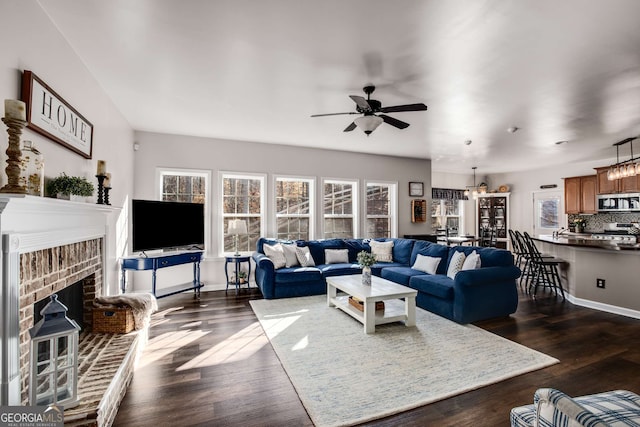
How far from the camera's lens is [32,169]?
1885 mm

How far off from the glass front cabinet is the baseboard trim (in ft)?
15.8

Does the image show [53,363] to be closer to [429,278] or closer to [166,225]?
[166,225]

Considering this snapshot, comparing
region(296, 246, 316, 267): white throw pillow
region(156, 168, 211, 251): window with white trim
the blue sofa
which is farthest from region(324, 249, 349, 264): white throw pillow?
region(156, 168, 211, 251): window with white trim

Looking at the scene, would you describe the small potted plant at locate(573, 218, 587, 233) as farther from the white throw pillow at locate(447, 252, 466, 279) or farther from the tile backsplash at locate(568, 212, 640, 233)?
the white throw pillow at locate(447, 252, 466, 279)

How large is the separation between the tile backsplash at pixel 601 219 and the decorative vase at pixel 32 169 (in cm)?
1002

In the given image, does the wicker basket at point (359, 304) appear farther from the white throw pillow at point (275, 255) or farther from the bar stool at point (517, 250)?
the bar stool at point (517, 250)

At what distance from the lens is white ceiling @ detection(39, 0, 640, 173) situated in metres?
2.11

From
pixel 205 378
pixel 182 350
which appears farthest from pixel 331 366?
pixel 182 350

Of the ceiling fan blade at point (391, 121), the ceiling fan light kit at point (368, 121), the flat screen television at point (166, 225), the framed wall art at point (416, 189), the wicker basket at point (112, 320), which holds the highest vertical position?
the ceiling fan blade at point (391, 121)

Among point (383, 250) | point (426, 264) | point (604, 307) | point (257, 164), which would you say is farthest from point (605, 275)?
point (257, 164)

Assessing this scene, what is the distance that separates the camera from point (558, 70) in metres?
2.93

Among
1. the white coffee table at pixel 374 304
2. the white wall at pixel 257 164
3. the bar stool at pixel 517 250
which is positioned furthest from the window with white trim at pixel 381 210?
the white coffee table at pixel 374 304

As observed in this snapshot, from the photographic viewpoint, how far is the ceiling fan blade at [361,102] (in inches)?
110

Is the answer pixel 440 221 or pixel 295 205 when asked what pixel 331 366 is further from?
pixel 440 221
